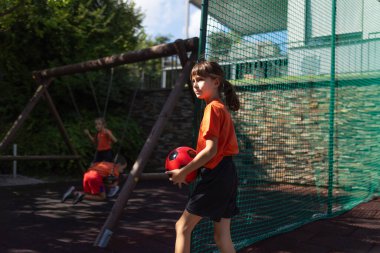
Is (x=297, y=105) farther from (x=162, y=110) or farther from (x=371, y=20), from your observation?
(x=371, y=20)

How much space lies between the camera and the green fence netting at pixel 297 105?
3.63m

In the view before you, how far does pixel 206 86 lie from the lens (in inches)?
99.1

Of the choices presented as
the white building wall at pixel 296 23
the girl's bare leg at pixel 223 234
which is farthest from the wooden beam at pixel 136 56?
the girl's bare leg at pixel 223 234

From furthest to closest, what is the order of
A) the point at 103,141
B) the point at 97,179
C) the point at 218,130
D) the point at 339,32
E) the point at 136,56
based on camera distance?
the point at 103,141 → the point at 97,179 → the point at 339,32 → the point at 136,56 → the point at 218,130

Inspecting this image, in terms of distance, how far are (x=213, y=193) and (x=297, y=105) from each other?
9.12ft

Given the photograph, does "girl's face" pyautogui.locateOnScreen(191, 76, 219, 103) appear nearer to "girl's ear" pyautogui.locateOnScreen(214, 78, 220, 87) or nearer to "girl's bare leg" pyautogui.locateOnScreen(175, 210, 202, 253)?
"girl's ear" pyautogui.locateOnScreen(214, 78, 220, 87)

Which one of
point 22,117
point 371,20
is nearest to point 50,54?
point 22,117

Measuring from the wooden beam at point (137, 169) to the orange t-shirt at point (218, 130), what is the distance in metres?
1.56

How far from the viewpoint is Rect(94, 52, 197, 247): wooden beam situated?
3.64 metres

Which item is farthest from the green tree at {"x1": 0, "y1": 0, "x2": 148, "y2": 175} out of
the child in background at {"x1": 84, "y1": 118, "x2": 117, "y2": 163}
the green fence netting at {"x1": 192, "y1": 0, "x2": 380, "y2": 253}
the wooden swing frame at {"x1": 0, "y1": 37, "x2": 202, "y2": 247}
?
the green fence netting at {"x1": 192, "y1": 0, "x2": 380, "y2": 253}

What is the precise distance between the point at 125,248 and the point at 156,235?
1.73 ft

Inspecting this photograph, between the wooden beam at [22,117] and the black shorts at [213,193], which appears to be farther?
the wooden beam at [22,117]

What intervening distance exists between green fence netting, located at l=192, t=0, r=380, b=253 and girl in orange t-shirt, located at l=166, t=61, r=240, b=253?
0.74 meters

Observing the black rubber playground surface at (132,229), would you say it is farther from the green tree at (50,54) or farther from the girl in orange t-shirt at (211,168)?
the green tree at (50,54)
